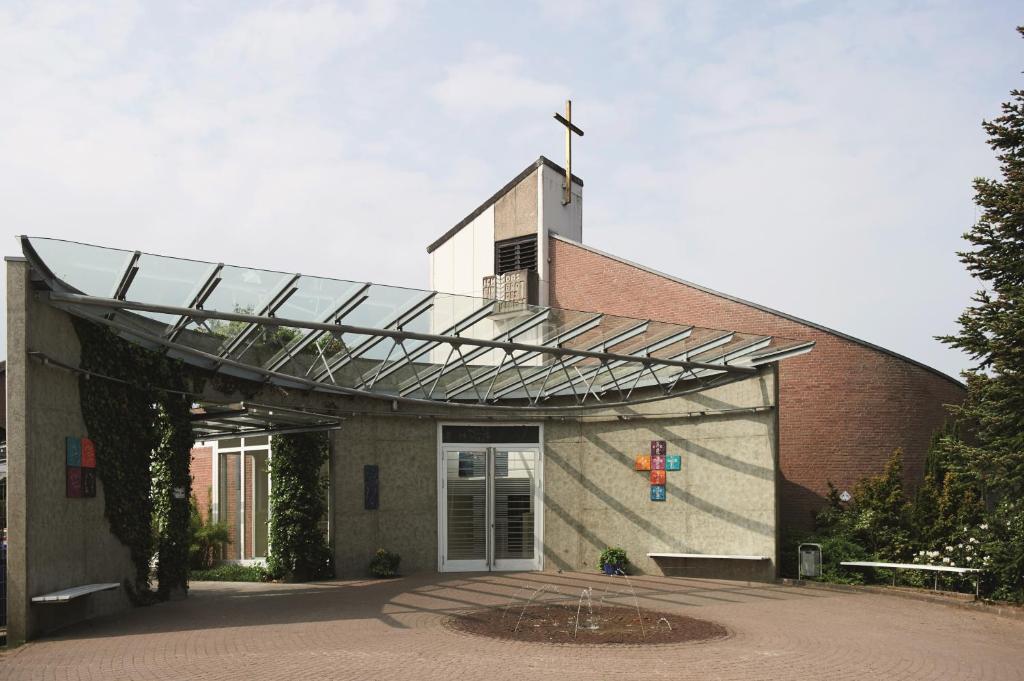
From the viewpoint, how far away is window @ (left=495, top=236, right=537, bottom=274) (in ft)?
76.0

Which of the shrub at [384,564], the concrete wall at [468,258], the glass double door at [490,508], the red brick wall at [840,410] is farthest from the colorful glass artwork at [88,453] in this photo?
the concrete wall at [468,258]

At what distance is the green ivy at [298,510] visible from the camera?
16938 mm

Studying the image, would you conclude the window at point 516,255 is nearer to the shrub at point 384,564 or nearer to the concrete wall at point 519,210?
the concrete wall at point 519,210

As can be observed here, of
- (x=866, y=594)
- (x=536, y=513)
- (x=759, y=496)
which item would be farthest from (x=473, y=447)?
(x=866, y=594)

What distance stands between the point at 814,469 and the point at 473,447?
6.69 meters

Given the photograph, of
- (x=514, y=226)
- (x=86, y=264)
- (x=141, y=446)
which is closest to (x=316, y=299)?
(x=86, y=264)

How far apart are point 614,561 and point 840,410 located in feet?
17.4

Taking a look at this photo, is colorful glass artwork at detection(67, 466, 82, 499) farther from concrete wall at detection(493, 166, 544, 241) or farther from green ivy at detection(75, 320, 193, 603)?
concrete wall at detection(493, 166, 544, 241)

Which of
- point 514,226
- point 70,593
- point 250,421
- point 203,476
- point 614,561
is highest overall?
point 514,226

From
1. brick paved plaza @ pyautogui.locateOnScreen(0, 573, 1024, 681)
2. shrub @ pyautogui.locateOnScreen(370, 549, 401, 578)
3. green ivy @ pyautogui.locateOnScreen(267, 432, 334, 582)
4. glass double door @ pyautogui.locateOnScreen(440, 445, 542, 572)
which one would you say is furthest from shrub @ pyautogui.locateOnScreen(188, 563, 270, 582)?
glass double door @ pyautogui.locateOnScreen(440, 445, 542, 572)

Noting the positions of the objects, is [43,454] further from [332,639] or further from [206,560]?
[206,560]

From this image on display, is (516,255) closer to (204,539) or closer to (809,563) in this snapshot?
(204,539)

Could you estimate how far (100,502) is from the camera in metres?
12.3

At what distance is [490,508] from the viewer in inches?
738
